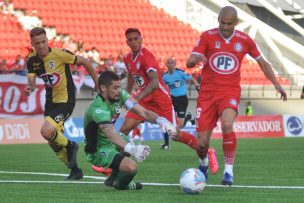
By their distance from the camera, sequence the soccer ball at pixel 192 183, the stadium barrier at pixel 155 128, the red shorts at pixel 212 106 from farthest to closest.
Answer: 1. the stadium barrier at pixel 155 128
2. the red shorts at pixel 212 106
3. the soccer ball at pixel 192 183

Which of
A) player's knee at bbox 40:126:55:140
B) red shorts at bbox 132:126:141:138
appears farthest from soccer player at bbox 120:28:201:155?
red shorts at bbox 132:126:141:138

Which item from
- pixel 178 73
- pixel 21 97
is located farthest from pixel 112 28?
pixel 178 73

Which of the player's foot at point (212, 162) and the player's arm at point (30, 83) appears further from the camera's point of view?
the player's arm at point (30, 83)

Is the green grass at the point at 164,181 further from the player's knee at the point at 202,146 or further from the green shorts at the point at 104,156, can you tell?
the player's knee at the point at 202,146

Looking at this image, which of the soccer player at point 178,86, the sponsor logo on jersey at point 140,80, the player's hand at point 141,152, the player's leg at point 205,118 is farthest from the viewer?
the soccer player at point 178,86

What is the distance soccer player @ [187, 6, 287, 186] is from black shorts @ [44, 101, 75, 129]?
2.05 m

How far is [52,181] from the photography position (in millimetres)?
11180

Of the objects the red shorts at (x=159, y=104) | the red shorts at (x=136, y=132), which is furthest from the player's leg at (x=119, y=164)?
the red shorts at (x=136, y=132)

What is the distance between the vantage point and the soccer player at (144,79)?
13.5 metres

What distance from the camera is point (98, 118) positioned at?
9375 millimetres

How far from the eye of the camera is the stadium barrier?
25.9 m

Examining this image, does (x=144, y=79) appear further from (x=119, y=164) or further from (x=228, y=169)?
(x=119, y=164)

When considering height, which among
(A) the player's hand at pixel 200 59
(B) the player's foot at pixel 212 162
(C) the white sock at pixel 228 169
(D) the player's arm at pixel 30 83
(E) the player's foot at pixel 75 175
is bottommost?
(E) the player's foot at pixel 75 175

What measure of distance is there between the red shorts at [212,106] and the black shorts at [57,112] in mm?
2049
